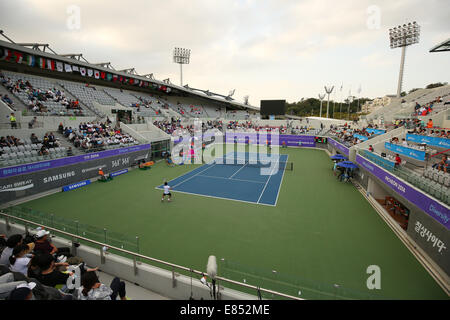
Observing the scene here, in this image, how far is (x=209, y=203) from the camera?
1437 centimetres

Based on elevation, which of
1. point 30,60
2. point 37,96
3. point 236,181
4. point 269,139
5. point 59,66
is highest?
point 59,66

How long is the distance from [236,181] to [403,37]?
136 feet

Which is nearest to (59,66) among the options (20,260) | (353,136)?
(20,260)

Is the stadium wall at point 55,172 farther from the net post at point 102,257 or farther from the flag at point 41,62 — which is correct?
the flag at point 41,62

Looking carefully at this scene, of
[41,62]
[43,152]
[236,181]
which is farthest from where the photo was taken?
[41,62]

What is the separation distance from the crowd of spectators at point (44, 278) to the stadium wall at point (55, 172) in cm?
979

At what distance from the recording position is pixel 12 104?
19.8m

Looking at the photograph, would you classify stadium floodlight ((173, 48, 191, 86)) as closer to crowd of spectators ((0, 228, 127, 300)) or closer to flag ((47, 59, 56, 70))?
flag ((47, 59, 56, 70))

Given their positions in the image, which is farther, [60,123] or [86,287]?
[60,123]

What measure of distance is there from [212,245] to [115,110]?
1045 inches

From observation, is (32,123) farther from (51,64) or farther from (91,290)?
(91,290)

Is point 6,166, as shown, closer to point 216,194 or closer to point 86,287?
point 216,194

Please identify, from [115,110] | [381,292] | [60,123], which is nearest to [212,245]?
[381,292]

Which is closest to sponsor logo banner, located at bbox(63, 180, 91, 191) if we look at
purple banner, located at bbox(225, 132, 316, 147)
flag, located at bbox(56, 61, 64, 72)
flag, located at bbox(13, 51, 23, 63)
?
flag, located at bbox(13, 51, 23, 63)
